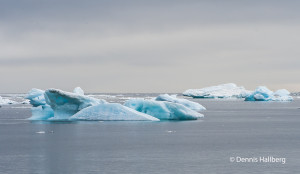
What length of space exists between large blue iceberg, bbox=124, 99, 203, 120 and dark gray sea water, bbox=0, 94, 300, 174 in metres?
2.79

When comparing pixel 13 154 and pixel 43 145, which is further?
pixel 43 145

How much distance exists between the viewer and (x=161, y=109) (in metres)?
34.8

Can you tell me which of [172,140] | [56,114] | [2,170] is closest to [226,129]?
[172,140]

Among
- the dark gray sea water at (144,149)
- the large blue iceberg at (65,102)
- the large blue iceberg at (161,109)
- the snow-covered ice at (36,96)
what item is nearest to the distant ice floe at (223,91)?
the snow-covered ice at (36,96)

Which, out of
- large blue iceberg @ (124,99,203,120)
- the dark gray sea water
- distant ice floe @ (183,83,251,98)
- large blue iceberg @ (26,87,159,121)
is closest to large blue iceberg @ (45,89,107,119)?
large blue iceberg @ (26,87,159,121)

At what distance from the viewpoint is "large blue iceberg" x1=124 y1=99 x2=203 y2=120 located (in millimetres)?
34469

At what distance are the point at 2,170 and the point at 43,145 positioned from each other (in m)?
6.53

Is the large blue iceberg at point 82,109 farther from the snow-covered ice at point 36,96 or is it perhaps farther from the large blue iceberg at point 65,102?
the snow-covered ice at point 36,96

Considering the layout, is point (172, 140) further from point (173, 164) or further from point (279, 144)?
point (173, 164)

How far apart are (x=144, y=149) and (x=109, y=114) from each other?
1286 centimetres

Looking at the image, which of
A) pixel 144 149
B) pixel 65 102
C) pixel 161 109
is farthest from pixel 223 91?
pixel 144 149

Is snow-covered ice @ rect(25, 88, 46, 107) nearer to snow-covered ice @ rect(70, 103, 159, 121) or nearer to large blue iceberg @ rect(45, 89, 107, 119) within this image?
large blue iceberg @ rect(45, 89, 107, 119)

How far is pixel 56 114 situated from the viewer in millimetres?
35719

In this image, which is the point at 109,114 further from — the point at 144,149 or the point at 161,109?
the point at 144,149
